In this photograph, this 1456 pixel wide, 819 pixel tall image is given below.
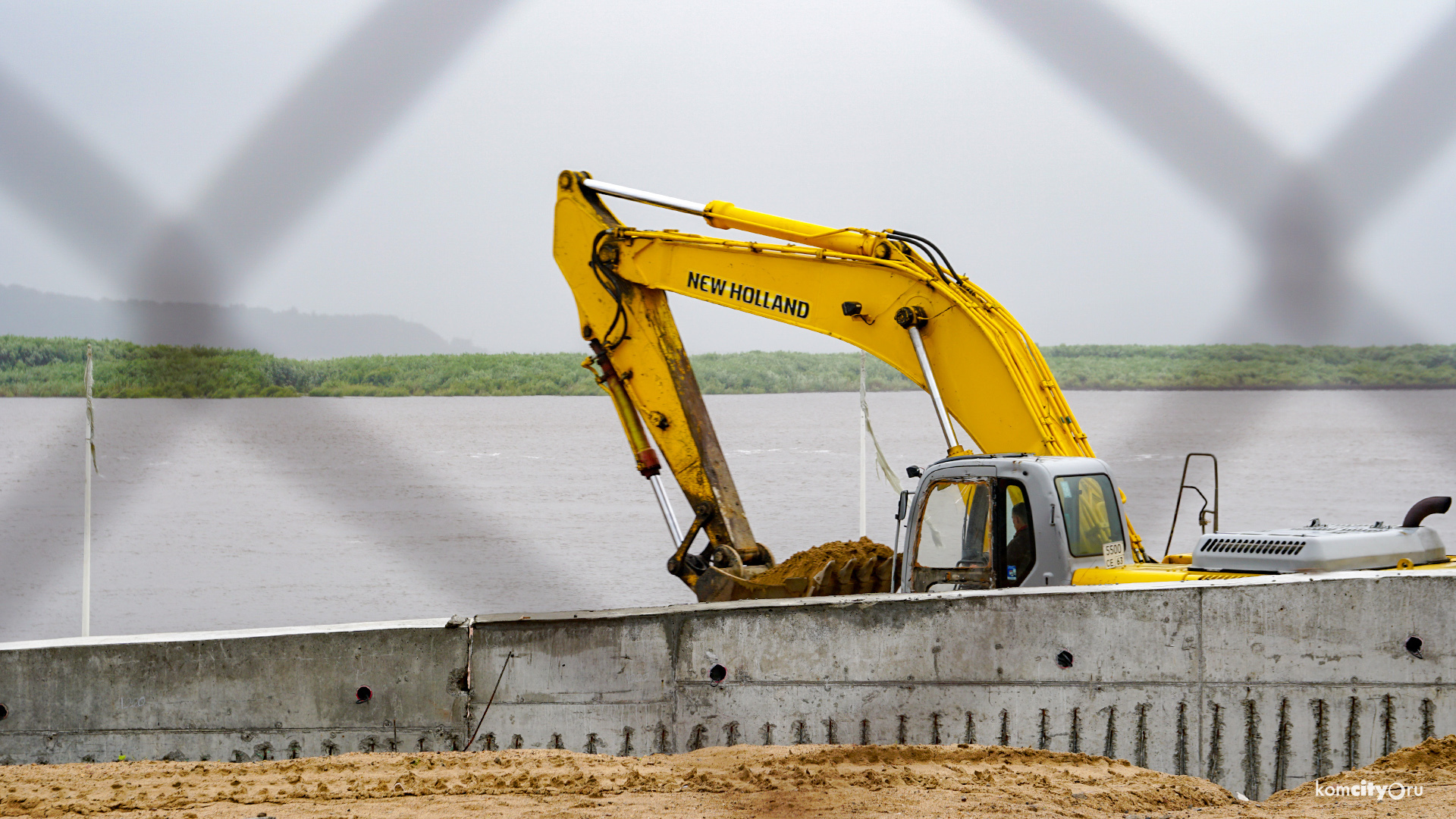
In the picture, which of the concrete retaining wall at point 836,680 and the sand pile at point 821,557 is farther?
the sand pile at point 821,557

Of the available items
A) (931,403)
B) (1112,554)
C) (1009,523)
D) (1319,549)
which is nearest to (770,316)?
(931,403)

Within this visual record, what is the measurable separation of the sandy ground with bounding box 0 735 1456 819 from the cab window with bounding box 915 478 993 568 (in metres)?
1.52

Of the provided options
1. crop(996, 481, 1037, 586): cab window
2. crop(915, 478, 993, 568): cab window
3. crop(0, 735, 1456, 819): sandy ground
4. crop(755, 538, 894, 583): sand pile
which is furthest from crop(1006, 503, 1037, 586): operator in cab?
crop(755, 538, 894, 583): sand pile

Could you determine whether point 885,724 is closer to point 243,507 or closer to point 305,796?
point 305,796

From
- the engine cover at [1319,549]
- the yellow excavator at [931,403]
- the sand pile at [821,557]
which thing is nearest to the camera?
the engine cover at [1319,549]

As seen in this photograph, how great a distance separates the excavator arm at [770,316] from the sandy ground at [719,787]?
263 centimetres

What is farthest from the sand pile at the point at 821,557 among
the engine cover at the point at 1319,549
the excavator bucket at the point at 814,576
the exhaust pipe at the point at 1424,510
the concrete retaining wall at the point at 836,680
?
the exhaust pipe at the point at 1424,510

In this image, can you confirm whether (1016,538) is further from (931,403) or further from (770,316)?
(770,316)

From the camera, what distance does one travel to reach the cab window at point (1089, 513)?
6.38 m

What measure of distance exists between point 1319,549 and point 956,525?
6.28 feet

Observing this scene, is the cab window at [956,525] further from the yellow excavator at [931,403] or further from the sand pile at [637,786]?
the sand pile at [637,786]

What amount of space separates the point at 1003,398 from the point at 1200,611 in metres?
2.32

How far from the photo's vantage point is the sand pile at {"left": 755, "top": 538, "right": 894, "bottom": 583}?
8.30 meters

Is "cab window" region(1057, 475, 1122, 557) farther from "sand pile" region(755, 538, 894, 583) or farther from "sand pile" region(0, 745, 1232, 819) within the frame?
"sand pile" region(755, 538, 894, 583)
